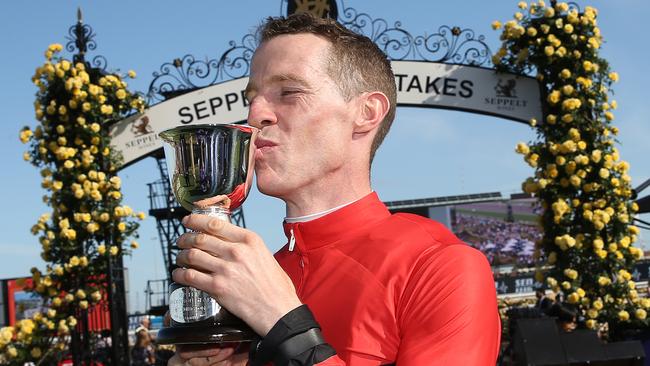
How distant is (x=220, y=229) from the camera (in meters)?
1.22

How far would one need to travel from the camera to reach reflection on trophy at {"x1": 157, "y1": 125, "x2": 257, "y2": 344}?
1274 millimetres

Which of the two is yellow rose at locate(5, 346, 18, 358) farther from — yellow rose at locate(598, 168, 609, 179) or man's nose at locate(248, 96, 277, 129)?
man's nose at locate(248, 96, 277, 129)

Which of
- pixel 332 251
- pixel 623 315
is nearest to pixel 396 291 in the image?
pixel 332 251

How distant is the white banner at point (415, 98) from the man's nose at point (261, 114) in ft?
23.5

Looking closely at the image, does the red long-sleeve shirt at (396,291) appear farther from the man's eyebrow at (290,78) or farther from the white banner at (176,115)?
the white banner at (176,115)

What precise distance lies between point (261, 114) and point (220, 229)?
38cm

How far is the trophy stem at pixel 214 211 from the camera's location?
4.27ft

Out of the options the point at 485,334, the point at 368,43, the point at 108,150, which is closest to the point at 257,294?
the point at 485,334

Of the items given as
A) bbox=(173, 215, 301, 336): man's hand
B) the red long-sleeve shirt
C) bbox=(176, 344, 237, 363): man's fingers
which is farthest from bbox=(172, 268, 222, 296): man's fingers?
the red long-sleeve shirt

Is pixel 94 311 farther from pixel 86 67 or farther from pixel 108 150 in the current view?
pixel 86 67

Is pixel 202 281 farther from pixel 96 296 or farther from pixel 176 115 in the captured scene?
pixel 176 115

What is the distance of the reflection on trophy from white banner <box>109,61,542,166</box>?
7381 millimetres

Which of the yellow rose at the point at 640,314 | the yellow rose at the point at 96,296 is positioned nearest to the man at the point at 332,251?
the yellow rose at the point at 640,314

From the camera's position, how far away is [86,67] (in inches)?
337
